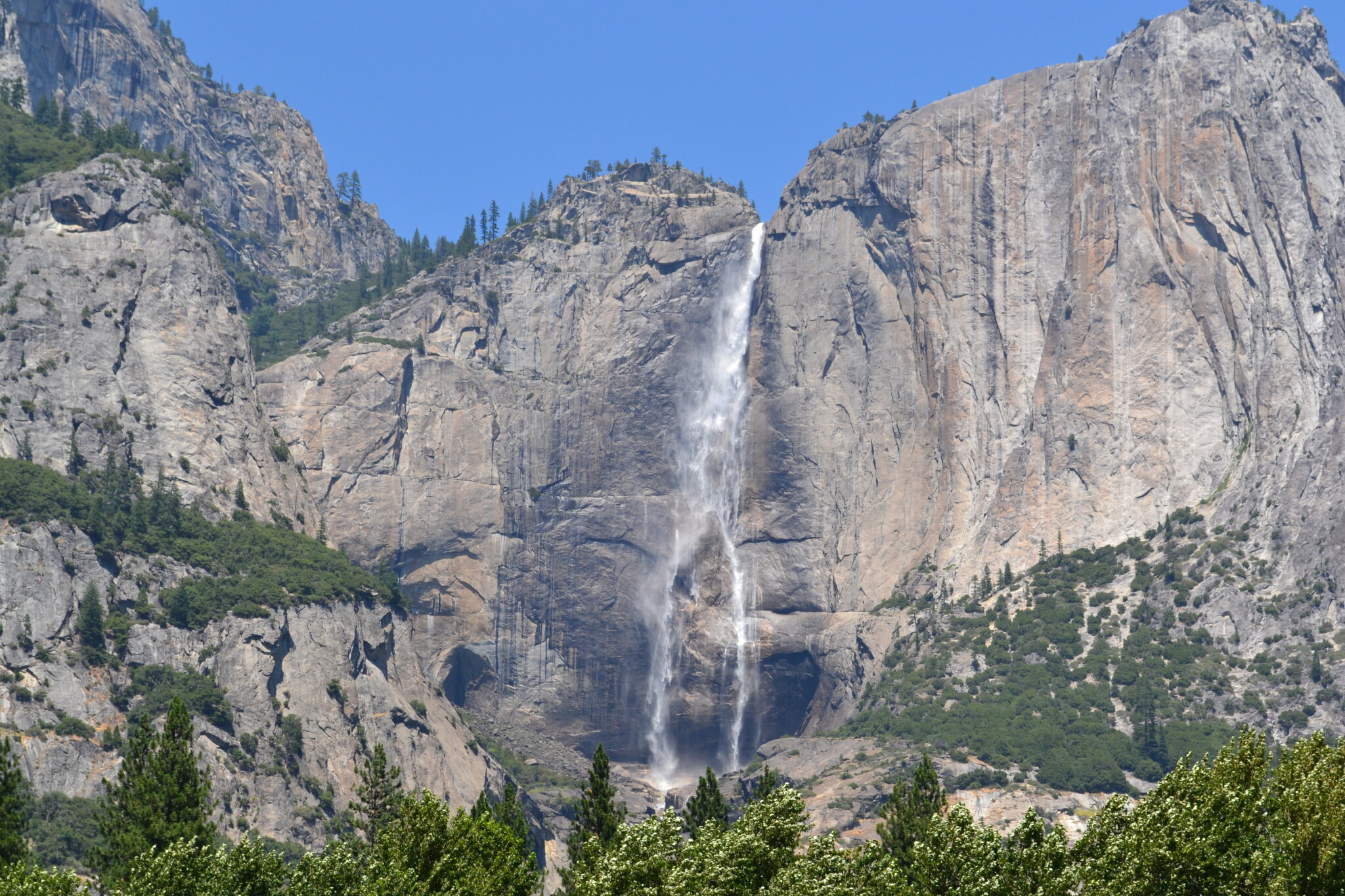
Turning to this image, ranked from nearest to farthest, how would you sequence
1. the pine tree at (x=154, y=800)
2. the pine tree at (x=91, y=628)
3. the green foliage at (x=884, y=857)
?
the green foliage at (x=884, y=857) → the pine tree at (x=154, y=800) → the pine tree at (x=91, y=628)

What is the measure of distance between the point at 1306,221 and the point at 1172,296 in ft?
43.8

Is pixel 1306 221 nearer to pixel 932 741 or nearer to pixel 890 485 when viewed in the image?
pixel 890 485

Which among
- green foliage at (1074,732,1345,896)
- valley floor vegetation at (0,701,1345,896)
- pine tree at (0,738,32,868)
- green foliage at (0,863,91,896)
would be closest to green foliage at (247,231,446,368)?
pine tree at (0,738,32,868)

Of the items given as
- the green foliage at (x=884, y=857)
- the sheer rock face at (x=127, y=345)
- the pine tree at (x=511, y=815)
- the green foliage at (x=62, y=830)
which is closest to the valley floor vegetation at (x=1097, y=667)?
the pine tree at (x=511, y=815)

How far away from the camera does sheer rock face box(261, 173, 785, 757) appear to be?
147875mm

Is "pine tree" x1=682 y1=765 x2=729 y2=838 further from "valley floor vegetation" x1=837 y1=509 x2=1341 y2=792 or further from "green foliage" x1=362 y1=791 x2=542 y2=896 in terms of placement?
"valley floor vegetation" x1=837 y1=509 x2=1341 y2=792

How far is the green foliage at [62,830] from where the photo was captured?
8856 centimetres

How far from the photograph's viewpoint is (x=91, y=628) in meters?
107

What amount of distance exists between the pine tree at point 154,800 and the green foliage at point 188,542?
42.8m

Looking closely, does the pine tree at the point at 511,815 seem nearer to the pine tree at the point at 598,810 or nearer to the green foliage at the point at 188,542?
the pine tree at the point at 598,810

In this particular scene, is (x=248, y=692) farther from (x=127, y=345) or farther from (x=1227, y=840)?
(x=1227, y=840)

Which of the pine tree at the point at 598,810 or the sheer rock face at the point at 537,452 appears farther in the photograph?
the sheer rock face at the point at 537,452

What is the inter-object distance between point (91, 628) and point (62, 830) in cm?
1921

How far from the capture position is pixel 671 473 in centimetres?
15650
